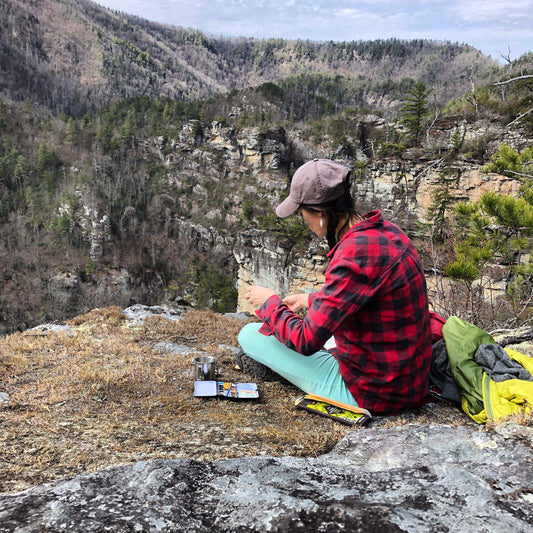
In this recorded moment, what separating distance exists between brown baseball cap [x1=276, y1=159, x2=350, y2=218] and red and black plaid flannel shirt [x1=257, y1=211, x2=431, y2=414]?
21 centimetres

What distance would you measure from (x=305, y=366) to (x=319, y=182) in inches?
48.0

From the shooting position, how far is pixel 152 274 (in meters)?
52.0

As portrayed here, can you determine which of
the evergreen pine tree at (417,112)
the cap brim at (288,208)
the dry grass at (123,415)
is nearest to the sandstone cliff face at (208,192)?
the evergreen pine tree at (417,112)

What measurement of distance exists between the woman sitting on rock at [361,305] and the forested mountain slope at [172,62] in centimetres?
6814

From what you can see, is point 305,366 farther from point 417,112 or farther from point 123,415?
point 417,112

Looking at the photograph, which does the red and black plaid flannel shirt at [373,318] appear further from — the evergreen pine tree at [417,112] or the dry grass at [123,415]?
the evergreen pine tree at [417,112]

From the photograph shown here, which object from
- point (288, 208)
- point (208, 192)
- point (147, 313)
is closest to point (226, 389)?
point (288, 208)

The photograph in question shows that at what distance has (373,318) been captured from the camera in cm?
201

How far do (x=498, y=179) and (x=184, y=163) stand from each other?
46.7 m

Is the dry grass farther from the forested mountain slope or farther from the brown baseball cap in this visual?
the forested mountain slope

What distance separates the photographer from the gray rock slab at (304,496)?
105 centimetres

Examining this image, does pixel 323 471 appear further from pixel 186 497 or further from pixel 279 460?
pixel 186 497

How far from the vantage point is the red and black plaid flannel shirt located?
6.11 feet

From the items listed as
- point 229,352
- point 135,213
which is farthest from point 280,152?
point 229,352
